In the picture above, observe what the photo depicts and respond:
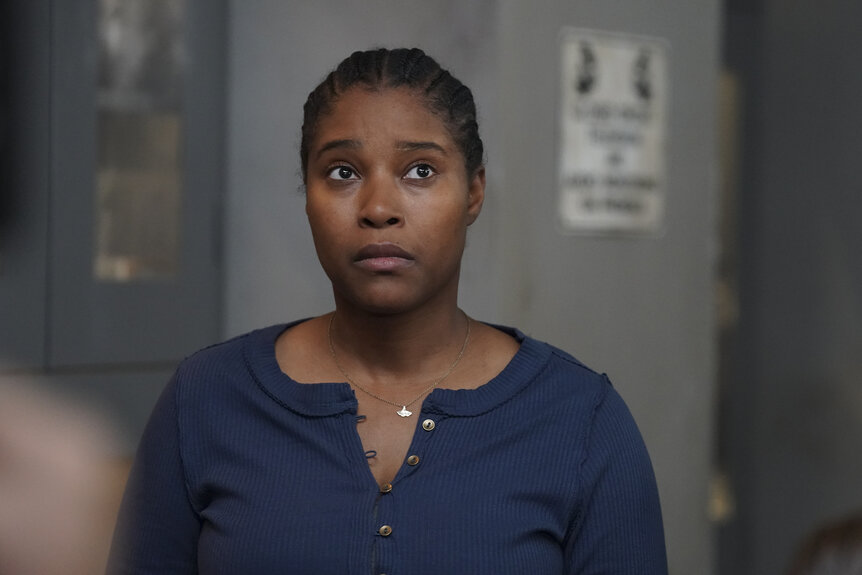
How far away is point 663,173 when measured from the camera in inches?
122

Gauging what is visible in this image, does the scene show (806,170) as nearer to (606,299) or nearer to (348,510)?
(606,299)

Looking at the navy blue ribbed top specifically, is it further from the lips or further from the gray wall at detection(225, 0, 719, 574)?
the gray wall at detection(225, 0, 719, 574)

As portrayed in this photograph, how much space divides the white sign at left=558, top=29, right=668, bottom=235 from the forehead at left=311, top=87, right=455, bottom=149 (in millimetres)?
1633

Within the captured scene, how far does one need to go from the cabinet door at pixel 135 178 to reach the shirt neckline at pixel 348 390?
4.11 feet

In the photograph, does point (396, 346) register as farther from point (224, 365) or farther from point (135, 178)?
point (135, 178)

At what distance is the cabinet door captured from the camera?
8.21 ft

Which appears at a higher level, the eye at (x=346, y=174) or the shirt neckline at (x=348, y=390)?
the eye at (x=346, y=174)

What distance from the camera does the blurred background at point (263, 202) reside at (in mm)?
2477

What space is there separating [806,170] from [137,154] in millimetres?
2314

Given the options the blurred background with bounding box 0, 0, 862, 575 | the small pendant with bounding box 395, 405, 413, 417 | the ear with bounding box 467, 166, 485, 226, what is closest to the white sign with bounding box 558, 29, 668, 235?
the blurred background with bounding box 0, 0, 862, 575

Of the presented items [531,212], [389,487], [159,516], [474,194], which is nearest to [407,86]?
[474,194]

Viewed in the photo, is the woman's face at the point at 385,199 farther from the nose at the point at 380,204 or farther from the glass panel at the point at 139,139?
the glass panel at the point at 139,139

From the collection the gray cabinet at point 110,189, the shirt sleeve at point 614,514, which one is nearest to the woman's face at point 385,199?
the shirt sleeve at point 614,514

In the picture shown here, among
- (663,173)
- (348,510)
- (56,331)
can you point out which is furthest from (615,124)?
(348,510)
